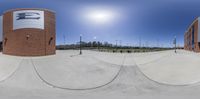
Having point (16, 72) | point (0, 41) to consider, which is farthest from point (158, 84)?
point (0, 41)

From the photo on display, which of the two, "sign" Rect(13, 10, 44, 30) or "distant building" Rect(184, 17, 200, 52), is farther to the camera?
"distant building" Rect(184, 17, 200, 52)

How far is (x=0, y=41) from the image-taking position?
34688 mm

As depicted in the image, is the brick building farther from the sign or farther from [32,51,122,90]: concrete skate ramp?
[32,51,122,90]: concrete skate ramp

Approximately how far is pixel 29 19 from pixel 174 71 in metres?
18.2

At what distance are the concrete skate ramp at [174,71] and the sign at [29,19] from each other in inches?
550

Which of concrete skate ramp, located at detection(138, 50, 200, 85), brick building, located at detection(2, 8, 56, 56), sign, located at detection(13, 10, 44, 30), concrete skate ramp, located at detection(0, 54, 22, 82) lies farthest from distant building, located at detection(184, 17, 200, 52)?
concrete skate ramp, located at detection(0, 54, 22, 82)

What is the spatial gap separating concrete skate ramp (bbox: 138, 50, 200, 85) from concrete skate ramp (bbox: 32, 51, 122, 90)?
3222 mm

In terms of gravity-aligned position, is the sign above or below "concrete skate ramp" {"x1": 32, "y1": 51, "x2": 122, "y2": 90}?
above

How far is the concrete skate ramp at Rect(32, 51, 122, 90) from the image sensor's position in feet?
52.5

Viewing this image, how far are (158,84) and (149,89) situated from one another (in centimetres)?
138

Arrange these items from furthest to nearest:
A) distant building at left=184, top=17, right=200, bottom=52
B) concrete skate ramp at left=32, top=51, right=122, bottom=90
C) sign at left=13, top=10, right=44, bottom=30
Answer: distant building at left=184, top=17, right=200, bottom=52, sign at left=13, top=10, right=44, bottom=30, concrete skate ramp at left=32, top=51, right=122, bottom=90

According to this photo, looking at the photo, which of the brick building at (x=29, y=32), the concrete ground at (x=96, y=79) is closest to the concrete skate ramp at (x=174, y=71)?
the concrete ground at (x=96, y=79)

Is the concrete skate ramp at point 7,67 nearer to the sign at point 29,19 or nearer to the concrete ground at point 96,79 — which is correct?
the concrete ground at point 96,79

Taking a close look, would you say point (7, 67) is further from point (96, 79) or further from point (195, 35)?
point (195, 35)
